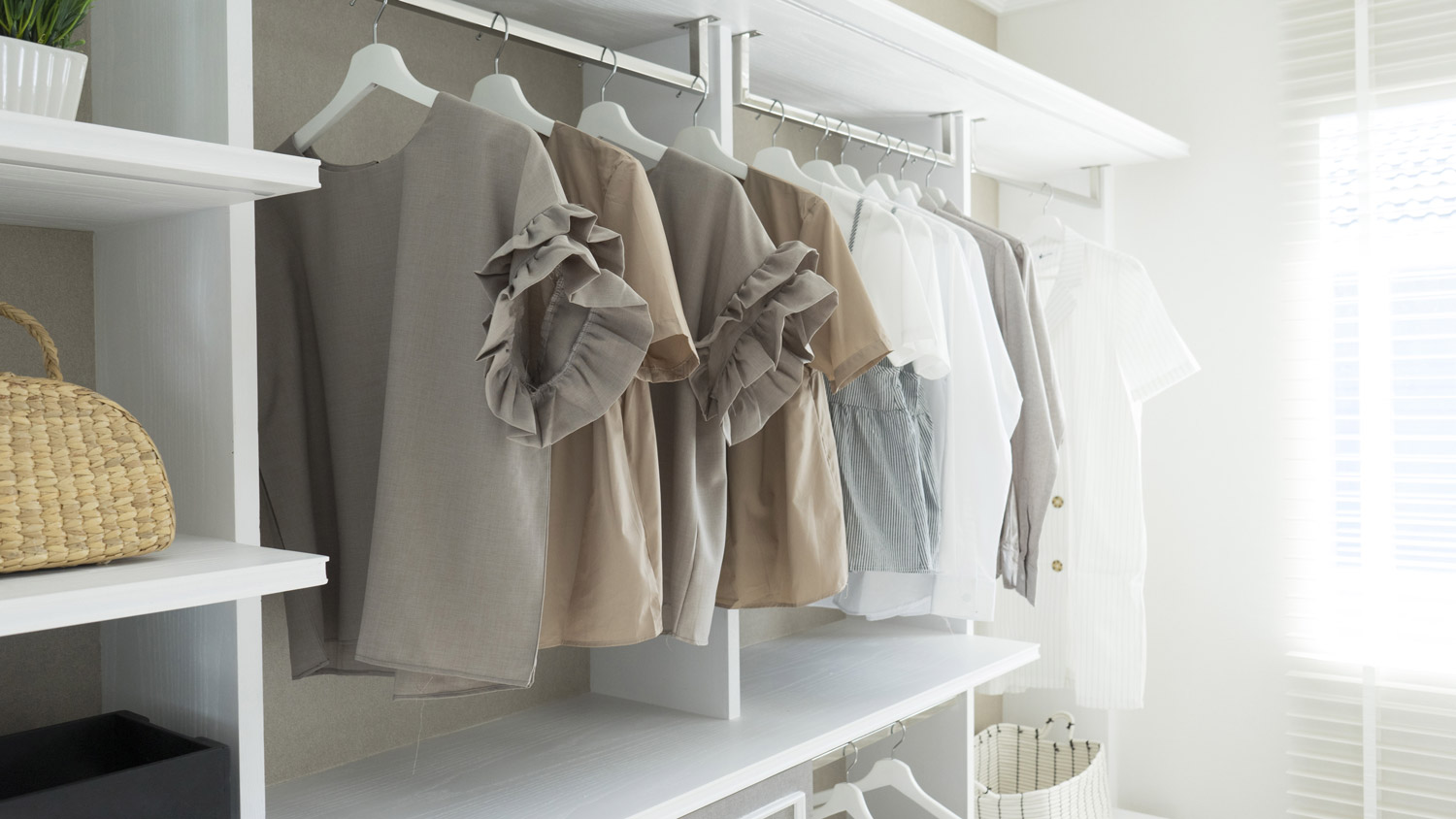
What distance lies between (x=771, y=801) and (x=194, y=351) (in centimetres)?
96

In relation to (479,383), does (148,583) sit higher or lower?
lower

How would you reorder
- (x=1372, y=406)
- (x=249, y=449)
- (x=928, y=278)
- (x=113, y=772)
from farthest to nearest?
(x=1372, y=406) < (x=928, y=278) < (x=249, y=449) < (x=113, y=772)

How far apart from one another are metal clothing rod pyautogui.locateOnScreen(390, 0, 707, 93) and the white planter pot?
18.1 inches

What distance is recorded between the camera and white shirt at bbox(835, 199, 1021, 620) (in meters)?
1.77

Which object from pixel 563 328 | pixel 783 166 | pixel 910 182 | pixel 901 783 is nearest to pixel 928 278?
pixel 783 166

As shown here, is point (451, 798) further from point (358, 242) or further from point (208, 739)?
point (358, 242)

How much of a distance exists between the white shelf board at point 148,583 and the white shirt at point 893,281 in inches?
38.0

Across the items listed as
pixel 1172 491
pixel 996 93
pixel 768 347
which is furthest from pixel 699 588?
pixel 1172 491

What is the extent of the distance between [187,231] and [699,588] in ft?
2.31

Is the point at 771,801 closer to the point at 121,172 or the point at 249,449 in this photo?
the point at 249,449

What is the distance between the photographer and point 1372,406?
8.22ft

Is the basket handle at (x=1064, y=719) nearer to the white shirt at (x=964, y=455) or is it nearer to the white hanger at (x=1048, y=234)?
the white shirt at (x=964, y=455)

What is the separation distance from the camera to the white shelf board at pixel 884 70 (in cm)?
159

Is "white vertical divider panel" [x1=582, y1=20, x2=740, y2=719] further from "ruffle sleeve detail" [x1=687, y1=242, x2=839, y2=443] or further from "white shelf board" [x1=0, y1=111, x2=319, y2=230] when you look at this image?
"white shelf board" [x1=0, y1=111, x2=319, y2=230]
